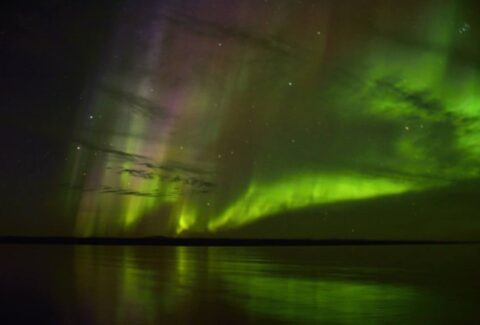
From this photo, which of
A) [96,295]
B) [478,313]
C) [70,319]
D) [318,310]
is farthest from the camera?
[96,295]

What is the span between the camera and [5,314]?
34.9 ft

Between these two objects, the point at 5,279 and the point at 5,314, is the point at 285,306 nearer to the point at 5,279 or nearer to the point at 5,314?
the point at 5,314

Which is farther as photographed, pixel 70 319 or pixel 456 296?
pixel 456 296

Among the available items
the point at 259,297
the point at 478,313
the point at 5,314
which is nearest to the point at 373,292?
the point at 259,297

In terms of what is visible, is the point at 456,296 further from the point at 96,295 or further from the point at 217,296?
the point at 96,295

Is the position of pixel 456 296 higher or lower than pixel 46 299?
higher

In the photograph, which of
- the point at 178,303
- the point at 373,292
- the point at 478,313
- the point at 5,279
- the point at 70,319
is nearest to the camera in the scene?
the point at 70,319

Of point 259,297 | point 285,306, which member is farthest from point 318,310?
point 259,297

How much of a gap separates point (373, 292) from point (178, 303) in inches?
186

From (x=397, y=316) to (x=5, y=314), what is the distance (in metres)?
6.10

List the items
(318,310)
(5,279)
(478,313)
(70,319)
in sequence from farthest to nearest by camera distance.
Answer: (5,279) → (318,310) → (478,313) → (70,319)

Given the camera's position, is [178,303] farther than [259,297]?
No

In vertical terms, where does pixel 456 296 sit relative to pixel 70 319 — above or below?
above

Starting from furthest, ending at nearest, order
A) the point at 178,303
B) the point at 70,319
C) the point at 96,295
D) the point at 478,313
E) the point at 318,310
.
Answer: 1. the point at 96,295
2. the point at 178,303
3. the point at 318,310
4. the point at 478,313
5. the point at 70,319
